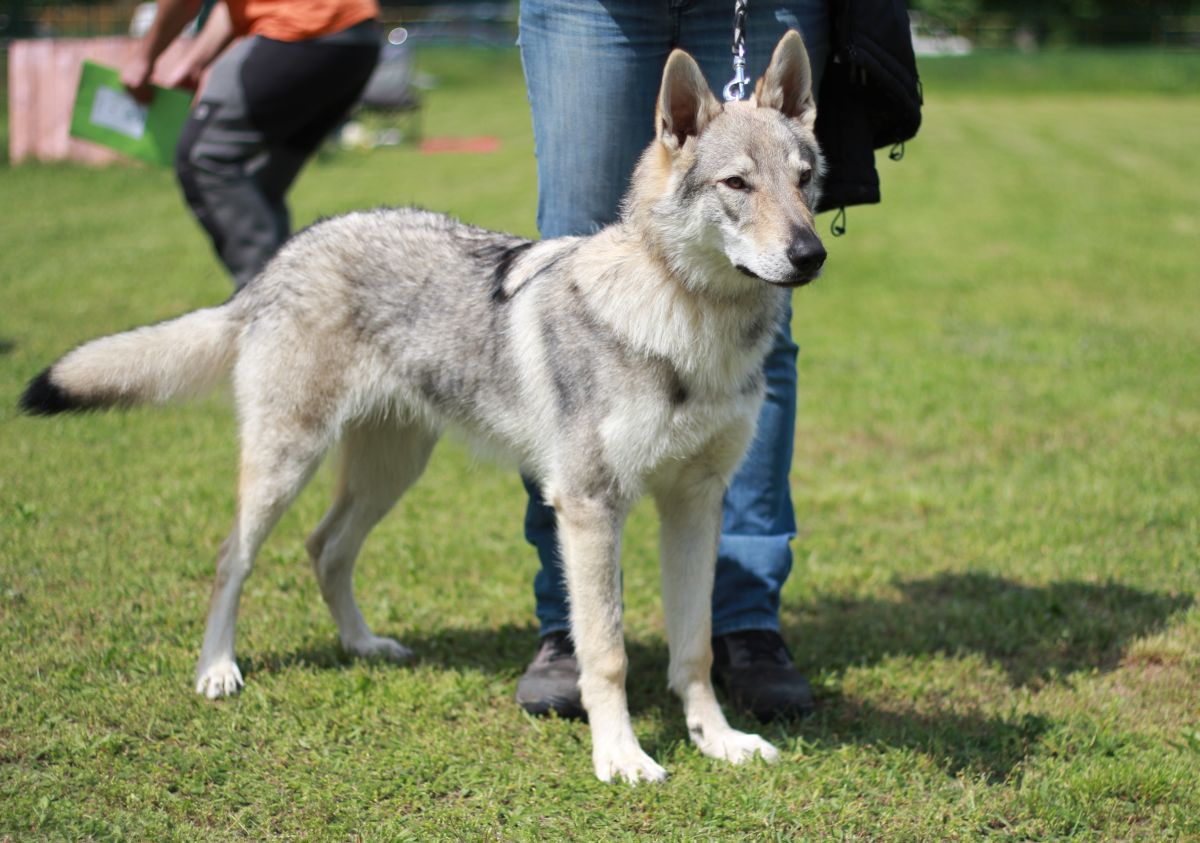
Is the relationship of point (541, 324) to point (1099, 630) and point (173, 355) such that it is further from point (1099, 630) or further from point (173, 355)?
point (1099, 630)

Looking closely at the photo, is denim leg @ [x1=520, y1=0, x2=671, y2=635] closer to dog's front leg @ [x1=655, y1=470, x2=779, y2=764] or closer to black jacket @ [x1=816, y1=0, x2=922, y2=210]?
dog's front leg @ [x1=655, y1=470, x2=779, y2=764]

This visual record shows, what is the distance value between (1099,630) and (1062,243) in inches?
301

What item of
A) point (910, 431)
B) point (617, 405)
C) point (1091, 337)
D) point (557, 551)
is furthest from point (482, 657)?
point (1091, 337)

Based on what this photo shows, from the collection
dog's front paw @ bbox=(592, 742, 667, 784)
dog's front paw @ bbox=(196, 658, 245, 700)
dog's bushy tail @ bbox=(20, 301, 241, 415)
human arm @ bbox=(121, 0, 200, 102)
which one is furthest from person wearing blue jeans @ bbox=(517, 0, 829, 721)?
human arm @ bbox=(121, 0, 200, 102)

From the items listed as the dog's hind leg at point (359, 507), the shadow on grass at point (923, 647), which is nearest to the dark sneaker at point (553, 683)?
the shadow on grass at point (923, 647)

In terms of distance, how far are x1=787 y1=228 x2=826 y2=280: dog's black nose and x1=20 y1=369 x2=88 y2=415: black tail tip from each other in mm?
2065

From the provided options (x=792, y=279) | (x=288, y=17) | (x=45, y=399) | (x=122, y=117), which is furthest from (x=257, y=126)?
(x=792, y=279)

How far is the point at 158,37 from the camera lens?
16.2 ft

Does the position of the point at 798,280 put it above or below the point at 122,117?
above

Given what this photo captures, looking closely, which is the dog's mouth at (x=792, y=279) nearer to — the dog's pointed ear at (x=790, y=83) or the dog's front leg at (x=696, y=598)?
the dog's pointed ear at (x=790, y=83)

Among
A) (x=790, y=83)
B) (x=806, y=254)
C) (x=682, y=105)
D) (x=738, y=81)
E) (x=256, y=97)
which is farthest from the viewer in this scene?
(x=256, y=97)

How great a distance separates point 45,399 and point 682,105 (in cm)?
195

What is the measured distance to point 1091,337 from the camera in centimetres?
770

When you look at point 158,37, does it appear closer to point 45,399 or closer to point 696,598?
point 45,399
